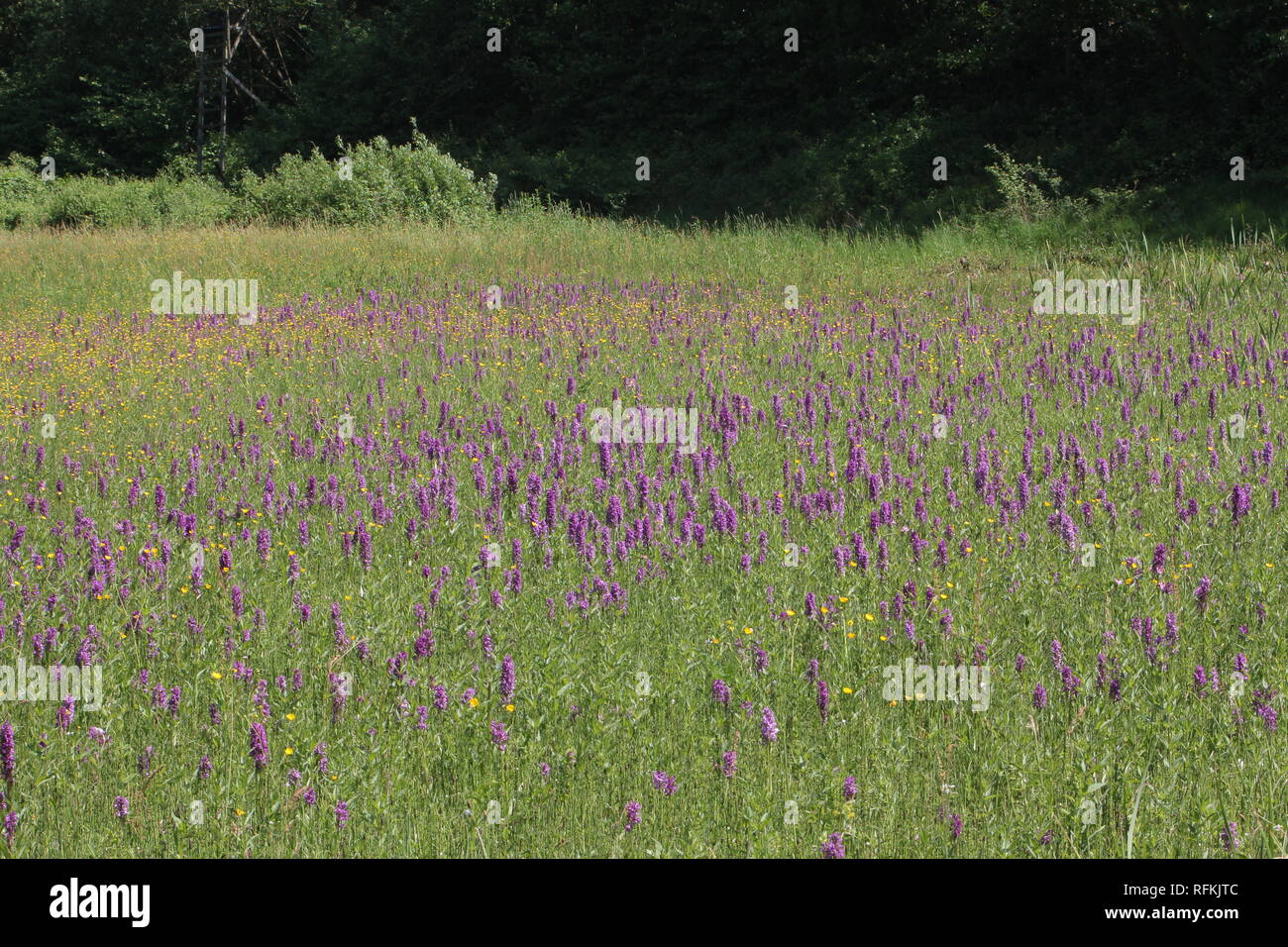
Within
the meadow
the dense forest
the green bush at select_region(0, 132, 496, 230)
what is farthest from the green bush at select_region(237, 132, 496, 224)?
the meadow

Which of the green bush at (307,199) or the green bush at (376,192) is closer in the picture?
the green bush at (376,192)

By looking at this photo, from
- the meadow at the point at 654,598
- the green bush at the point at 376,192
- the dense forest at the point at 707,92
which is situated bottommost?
the meadow at the point at 654,598

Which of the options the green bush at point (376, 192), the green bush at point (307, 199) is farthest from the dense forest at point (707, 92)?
the green bush at point (307, 199)

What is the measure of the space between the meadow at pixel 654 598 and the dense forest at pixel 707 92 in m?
15.0

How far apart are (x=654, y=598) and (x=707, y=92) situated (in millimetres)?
30285

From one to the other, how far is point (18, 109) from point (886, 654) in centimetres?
4716

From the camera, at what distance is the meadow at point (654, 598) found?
3.55 metres

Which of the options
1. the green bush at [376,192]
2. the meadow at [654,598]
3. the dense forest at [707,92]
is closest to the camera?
the meadow at [654,598]

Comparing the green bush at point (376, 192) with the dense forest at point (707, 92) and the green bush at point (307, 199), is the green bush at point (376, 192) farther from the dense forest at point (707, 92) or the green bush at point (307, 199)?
the dense forest at point (707, 92)

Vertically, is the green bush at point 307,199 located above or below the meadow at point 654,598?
above

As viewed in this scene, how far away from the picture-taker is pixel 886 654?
459 cm

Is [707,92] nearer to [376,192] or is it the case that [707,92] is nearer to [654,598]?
[376,192]

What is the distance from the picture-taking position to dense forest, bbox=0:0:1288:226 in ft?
77.6

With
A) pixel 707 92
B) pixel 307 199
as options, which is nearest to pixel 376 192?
pixel 307 199
